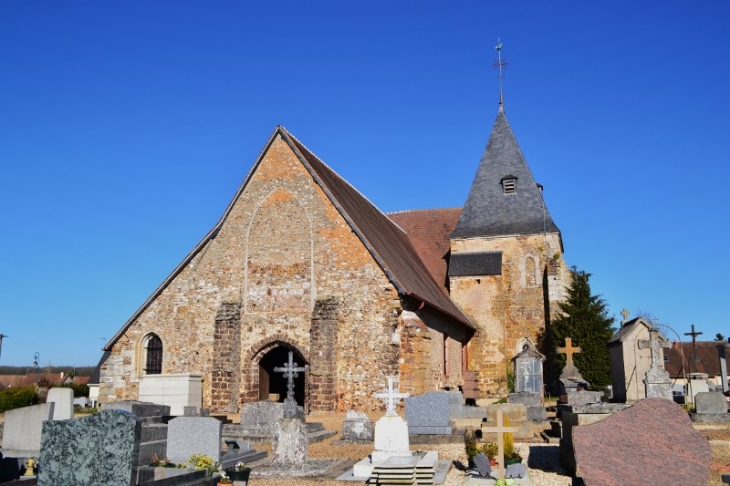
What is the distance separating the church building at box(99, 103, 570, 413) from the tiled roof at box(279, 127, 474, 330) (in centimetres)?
7

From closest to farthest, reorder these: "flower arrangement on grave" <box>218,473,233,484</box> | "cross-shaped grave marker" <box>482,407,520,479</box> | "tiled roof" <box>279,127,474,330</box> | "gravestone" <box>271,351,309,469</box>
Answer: "flower arrangement on grave" <box>218,473,233,484</box> → "cross-shaped grave marker" <box>482,407,520,479</box> → "gravestone" <box>271,351,309,469</box> → "tiled roof" <box>279,127,474,330</box>

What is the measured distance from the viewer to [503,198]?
27.8 metres

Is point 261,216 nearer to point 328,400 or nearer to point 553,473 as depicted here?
point 328,400

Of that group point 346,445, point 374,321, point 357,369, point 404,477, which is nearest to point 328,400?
point 357,369

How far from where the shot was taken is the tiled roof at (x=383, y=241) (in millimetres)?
19484

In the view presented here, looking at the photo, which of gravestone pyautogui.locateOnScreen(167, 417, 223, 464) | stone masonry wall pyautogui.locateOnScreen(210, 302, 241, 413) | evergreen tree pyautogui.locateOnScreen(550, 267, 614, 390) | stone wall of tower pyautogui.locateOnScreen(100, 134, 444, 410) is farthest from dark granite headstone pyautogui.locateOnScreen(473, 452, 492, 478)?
evergreen tree pyautogui.locateOnScreen(550, 267, 614, 390)

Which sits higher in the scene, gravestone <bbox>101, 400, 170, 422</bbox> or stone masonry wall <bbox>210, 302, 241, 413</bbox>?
stone masonry wall <bbox>210, 302, 241, 413</bbox>

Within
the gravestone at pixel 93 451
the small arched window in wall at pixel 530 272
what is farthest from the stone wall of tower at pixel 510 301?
the gravestone at pixel 93 451

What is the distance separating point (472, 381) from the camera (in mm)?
25188

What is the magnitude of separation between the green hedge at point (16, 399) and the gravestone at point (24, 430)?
46.1 feet

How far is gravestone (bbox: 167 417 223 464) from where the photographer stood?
34.7ft

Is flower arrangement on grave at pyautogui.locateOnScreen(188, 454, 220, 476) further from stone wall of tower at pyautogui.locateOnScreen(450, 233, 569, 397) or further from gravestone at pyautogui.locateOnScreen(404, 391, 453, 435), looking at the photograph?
stone wall of tower at pyautogui.locateOnScreen(450, 233, 569, 397)

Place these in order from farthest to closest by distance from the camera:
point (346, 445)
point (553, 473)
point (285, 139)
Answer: point (285, 139) < point (346, 445) < point (553, 473)

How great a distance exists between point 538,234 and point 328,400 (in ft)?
37.5
